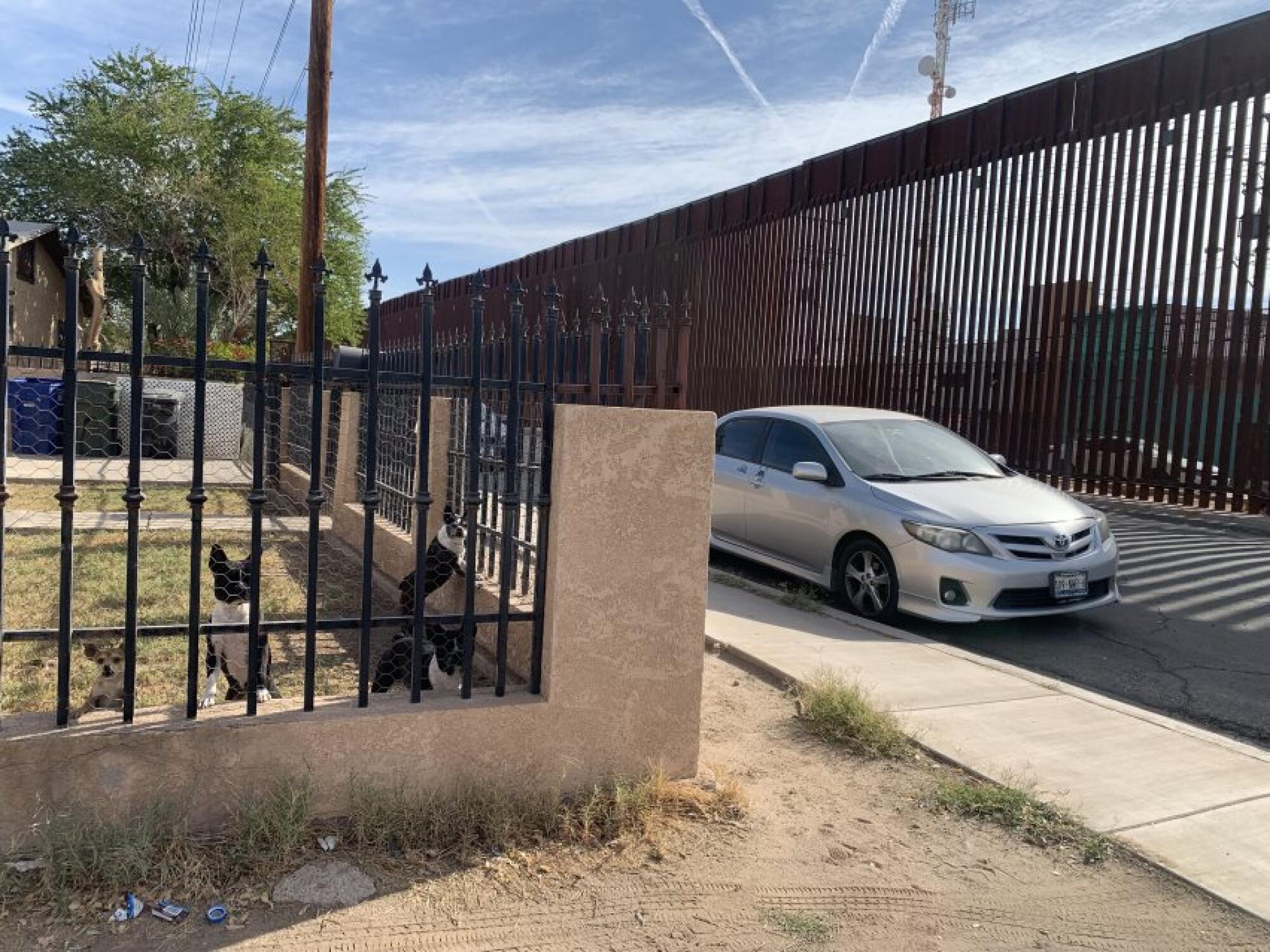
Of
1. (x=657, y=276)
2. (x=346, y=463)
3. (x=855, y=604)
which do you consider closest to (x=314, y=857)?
(x=855, y=604)

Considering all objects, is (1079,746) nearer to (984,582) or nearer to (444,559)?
(984,582)

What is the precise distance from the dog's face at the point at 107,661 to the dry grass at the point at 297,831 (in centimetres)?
115

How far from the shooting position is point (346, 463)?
867 cm

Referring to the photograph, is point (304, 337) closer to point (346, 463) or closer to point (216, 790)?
point (346, 463)

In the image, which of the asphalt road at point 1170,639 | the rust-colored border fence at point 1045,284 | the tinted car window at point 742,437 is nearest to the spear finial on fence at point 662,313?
the asphalt road at point 1170,639

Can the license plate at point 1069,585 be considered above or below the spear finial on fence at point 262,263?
below

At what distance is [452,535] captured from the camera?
5.14 m

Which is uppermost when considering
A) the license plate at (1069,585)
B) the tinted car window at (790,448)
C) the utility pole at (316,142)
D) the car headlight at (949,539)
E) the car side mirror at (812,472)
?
the utility pole at (316,142)

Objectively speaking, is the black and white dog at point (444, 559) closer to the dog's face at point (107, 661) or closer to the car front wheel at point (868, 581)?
the dog's face at point (107, 661)

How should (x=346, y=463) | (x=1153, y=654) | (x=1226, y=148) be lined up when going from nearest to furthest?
1. (x=1153, y=654)
2. (x=346, y=463)
3. (x=1226, y=148)

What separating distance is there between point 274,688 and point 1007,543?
15.2 feet

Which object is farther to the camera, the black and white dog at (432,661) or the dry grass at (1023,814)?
the black and white dog at (432,661)

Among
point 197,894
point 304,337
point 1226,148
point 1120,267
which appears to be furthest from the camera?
point 304,337

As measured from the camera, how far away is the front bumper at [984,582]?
20.7 ft
